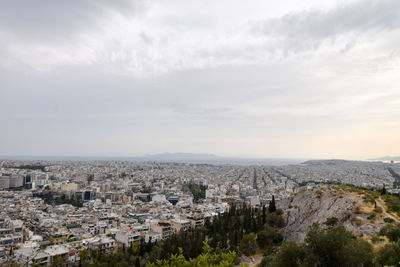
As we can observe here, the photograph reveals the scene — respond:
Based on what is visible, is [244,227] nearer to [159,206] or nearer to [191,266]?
[191,266]

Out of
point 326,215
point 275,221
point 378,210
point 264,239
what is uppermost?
point 378,210

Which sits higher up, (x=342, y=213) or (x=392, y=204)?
(x=392, y=204)

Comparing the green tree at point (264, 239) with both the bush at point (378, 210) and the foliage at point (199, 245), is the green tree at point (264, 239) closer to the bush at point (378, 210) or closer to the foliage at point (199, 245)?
the foliage at point (199, 245)

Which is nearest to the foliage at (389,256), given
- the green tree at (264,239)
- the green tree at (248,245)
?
the green tree at (248,245)

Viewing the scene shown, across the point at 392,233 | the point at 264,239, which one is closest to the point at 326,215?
the point at 264,239

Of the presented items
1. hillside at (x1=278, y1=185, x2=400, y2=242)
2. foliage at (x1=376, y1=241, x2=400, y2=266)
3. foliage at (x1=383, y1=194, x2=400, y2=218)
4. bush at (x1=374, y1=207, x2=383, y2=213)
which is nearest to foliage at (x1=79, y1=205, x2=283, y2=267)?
hillside at (x1=278, y1=185, x2=400, y2=242)

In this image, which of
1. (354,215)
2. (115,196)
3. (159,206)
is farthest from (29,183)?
(354,215)

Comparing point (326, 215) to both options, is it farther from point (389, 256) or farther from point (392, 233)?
point (389, 256)

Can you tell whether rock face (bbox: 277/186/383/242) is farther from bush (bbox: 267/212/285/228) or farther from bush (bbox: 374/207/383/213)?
bush (bbox: 374/207/383/213)
